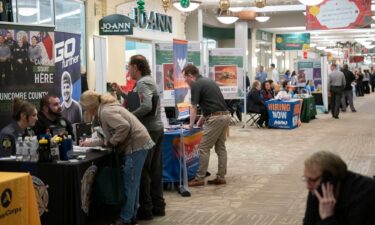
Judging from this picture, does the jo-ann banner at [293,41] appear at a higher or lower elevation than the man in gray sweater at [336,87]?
higher

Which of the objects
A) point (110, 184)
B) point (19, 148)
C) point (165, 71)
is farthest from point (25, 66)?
point (165, 71)

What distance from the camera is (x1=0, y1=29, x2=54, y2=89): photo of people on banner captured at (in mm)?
5051

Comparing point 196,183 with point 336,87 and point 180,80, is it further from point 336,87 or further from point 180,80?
point 336,87

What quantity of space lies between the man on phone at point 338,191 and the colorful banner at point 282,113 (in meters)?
9.93

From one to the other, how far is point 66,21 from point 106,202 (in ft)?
24.4

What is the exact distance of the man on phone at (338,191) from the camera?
7.79ft

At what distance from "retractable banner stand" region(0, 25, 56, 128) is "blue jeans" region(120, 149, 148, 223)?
1.30 m

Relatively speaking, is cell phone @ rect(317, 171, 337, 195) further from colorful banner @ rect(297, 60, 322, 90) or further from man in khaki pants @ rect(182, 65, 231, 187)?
colorful banner @ rect(297, 60, 322, 90)

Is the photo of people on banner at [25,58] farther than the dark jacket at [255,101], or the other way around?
the dark jacket at [255,101]

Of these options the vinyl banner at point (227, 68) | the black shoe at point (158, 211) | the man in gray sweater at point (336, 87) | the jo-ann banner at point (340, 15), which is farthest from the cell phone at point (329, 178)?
the man in gray sweater at point (336, 87)

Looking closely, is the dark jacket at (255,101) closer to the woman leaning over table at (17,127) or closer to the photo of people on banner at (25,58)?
the photo of people on banner at (25,58)

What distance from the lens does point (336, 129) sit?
481 inches

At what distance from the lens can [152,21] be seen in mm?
14719

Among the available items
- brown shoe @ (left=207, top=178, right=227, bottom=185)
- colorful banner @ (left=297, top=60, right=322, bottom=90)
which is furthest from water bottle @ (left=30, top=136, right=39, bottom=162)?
colorful banner @ (left=297, top=60, right=322, bottom=90)
